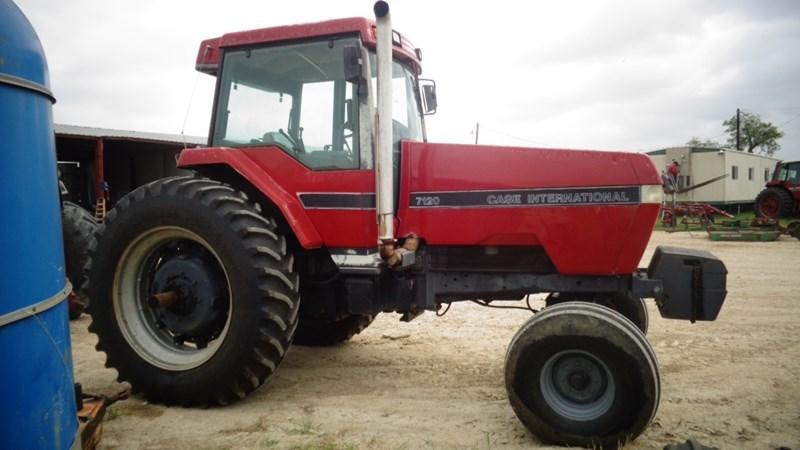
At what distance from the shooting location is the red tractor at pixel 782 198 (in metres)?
18.2

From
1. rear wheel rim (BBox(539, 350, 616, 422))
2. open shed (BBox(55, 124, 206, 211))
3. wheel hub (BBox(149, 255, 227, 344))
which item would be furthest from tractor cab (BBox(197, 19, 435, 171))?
open shed (BBox(55, 124, 206, 211))

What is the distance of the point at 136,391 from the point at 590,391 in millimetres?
2899

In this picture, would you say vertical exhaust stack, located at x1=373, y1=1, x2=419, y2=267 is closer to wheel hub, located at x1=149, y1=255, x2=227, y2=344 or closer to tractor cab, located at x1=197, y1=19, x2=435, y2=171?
tractor cab, located at x1=197, y1=19, x2=435, y2=171

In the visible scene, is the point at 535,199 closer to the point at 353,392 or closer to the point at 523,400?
the point at 523,400

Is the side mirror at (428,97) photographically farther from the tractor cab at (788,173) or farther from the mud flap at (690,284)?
the tractor cab at (788,173)

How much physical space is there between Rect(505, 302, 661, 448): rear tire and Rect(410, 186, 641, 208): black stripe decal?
2.40 ft

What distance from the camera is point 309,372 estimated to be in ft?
14.8

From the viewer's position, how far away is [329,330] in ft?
16.8

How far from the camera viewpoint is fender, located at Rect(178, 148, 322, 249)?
148 inches

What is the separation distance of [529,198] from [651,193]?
714mm

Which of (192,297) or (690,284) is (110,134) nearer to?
(192,297)

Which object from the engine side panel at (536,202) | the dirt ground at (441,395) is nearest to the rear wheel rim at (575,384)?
the dirt ground at (441,395)

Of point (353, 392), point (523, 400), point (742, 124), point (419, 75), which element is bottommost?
point (353, 392)

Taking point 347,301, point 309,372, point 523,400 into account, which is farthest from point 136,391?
point 523,400
